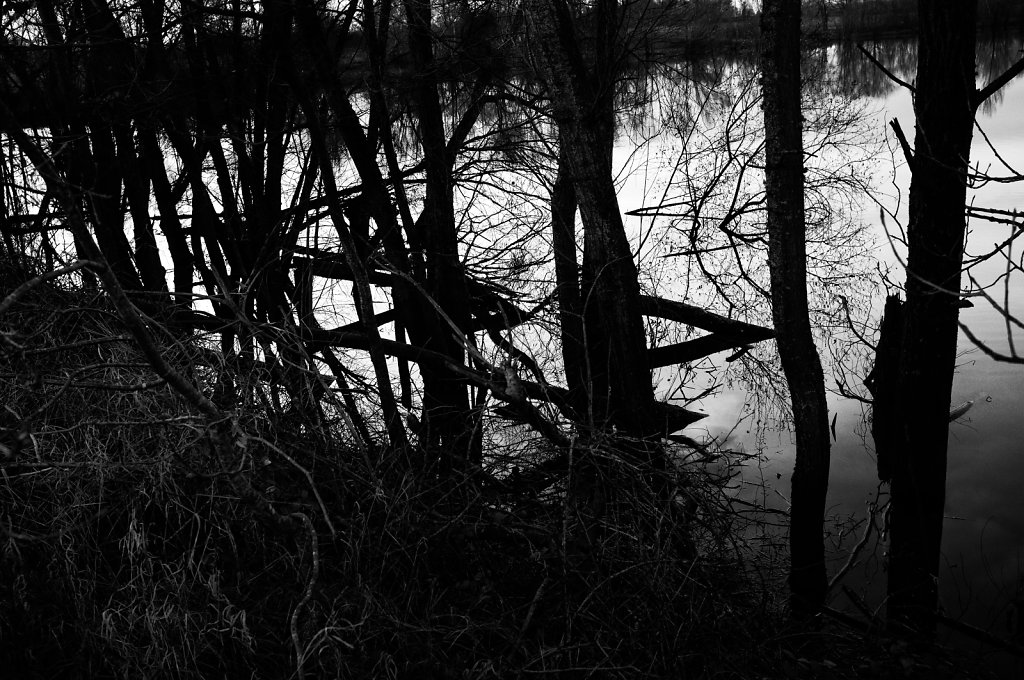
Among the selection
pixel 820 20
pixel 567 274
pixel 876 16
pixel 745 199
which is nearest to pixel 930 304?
pixel 745 199

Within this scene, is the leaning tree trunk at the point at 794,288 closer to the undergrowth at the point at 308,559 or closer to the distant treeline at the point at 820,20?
the undergrowth at the point at 308,559

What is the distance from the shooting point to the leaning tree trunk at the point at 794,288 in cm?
588

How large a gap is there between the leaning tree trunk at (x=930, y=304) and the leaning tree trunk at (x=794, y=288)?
1.71 feet

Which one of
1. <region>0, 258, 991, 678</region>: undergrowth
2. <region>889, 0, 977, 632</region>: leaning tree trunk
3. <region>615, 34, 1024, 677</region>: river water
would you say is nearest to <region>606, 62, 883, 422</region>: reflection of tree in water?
<region>615, 34, 1024, 677</region>: river water

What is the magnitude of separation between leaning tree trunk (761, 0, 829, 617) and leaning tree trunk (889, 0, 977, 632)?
520mm

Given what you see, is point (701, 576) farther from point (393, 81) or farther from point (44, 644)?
point (393, 81)

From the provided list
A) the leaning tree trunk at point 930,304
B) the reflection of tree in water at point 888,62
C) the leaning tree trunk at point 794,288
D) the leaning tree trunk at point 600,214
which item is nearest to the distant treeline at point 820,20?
the reflection of tree in water at point 888,62

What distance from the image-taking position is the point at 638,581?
408cm

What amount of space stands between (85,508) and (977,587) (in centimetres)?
602

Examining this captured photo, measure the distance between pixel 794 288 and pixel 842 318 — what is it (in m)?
3.04

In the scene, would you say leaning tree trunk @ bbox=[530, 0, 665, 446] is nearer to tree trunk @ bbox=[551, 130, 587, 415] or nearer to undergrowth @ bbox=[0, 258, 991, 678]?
tree trunk @ bbox=[551, 130, 587, 415]

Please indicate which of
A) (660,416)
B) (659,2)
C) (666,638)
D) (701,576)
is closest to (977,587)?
(660,416)

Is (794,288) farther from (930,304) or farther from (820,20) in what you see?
(820,20)

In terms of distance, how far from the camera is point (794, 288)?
605 centimetres
